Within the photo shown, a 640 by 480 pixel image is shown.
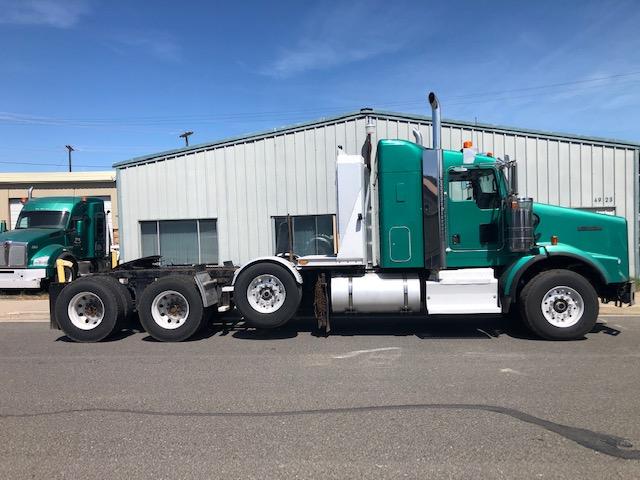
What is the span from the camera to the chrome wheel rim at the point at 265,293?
830 centimetres

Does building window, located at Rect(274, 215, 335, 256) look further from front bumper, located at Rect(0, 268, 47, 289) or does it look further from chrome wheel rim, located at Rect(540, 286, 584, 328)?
chrome wheel rim, located at Rect(540, 286, 584, 328)

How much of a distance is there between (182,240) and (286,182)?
3568 mm

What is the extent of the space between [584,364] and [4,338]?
8990 mm

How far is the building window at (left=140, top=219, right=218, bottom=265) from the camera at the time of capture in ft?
50.2

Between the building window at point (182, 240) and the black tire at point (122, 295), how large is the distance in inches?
257

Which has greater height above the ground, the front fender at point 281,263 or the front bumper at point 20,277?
the front fender at point 281,263

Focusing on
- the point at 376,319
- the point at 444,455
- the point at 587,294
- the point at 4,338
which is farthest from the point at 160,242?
the point at 444,455

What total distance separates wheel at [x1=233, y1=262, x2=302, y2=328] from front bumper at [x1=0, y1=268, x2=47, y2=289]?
8059 mm

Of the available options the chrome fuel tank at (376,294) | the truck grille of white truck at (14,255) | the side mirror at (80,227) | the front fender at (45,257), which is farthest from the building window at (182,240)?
the chrome fuel tank at (376,294)

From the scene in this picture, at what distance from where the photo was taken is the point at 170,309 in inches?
334

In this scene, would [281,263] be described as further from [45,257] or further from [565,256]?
[45,257]

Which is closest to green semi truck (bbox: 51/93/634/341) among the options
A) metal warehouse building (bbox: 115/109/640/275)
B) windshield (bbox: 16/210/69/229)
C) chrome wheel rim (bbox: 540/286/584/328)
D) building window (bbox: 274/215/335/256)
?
chrome wheel rim (bbox: 540/286/584/328)

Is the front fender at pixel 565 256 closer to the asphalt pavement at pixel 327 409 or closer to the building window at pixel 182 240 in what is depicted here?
the asphalt pavement at pixel 327 409

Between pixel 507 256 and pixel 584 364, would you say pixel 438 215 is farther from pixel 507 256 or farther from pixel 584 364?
pixel 584 364
